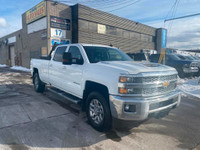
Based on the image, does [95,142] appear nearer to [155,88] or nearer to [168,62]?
[155,88]

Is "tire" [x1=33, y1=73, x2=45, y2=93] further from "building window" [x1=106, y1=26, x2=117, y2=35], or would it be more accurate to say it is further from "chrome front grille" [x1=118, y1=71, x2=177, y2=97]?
"building window" [x1=106, y1=26, x2=117, y2=35]

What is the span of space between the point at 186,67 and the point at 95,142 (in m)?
10.1

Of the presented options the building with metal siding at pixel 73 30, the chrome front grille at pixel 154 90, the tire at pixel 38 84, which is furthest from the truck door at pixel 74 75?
the building with metal siding at pixel 73 30

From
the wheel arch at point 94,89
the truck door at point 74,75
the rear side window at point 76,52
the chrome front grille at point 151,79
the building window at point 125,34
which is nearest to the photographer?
the chrome front grille at point 151,79

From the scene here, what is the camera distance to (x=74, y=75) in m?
4.25

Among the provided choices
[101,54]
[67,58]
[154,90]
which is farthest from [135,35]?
[154,90]

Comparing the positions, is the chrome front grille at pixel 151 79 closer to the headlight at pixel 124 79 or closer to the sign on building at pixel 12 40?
the headlight at pixel 124 79

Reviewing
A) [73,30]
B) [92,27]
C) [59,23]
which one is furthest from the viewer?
[92,27]

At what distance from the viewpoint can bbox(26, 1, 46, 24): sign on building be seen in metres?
15.1

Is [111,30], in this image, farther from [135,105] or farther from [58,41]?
[135,105]

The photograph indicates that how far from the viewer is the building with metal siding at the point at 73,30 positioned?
15.4m

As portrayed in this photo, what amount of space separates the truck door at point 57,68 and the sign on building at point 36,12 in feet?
37.8

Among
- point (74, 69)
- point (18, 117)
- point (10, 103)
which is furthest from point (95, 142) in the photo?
point (10, 103)

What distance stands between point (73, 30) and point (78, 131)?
14545 millimetres
